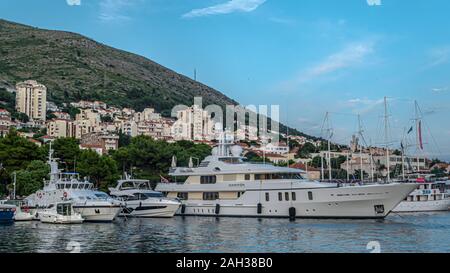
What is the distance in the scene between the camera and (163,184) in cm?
4066

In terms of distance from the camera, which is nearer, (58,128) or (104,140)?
(104,140)

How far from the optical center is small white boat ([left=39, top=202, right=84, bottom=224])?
2927 centimetres

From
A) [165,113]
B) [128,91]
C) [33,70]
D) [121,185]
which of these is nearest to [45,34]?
[33,70]

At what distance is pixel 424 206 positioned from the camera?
160 ft

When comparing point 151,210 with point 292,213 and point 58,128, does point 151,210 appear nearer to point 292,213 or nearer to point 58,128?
point 292,213

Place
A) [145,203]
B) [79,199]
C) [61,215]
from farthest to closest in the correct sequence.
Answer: [145,203], [79,199], [61,215]

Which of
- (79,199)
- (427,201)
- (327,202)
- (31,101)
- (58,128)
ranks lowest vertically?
(427,201)

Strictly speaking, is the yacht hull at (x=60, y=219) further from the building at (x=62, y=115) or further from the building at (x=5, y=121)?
the building at (x=62, y=115)

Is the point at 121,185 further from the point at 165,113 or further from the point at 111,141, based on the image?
the point at 165,113

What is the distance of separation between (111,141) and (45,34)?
112896 mm

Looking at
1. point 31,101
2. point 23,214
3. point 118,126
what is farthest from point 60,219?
point 31,101

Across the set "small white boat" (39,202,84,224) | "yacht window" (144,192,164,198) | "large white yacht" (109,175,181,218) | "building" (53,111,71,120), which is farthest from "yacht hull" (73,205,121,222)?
"building" (53,111,71,120)

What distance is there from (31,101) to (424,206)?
103 metres

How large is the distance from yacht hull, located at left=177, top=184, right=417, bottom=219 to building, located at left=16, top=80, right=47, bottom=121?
9930 centimetres
